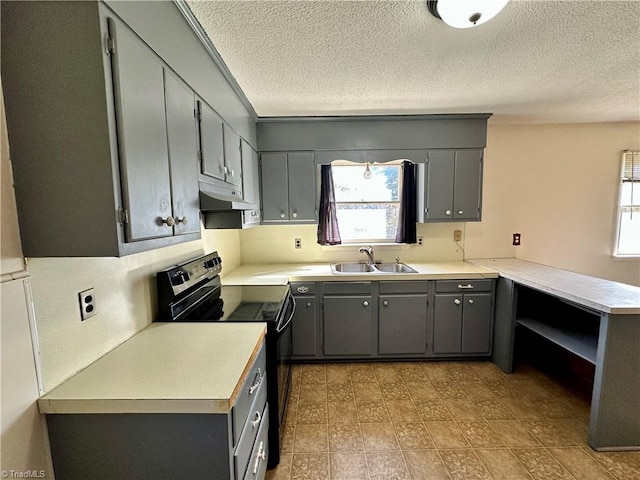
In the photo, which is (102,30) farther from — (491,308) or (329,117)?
(491,308)

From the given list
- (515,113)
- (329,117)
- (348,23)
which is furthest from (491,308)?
(348,23)

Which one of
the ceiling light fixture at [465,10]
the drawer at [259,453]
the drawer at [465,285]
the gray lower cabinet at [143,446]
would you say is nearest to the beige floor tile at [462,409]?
the drawer at [465,285]

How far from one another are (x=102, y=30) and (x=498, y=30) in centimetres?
168

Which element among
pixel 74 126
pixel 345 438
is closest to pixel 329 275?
pixel 345 438

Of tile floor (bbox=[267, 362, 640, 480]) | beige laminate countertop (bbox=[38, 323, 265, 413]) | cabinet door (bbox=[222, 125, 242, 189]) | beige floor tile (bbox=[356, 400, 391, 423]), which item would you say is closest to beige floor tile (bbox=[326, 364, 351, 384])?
tile floor (bbox=[267, 362, 640, 480])

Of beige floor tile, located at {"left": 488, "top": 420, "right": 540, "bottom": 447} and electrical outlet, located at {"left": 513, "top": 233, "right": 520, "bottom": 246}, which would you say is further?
electrical outlet, located at {"left": 513, "top": 233, "right": 520, "bottom": 246}

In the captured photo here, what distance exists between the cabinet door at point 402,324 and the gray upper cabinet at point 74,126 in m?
2.13

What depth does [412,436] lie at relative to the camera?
5.90 feet

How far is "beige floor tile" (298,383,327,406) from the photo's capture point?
84.2 inches

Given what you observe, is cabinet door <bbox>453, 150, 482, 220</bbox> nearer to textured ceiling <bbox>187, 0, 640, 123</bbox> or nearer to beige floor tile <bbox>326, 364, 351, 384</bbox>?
textured ceiling <bbox>187, 0, 640, 123</bbox>

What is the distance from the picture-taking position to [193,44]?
1333 millimetres

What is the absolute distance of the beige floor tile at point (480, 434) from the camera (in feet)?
5.69

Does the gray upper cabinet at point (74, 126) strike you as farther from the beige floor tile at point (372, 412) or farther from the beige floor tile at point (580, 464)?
the beige floor tile at point (580, 464)

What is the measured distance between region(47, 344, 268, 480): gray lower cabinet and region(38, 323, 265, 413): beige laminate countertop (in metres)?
0.05
